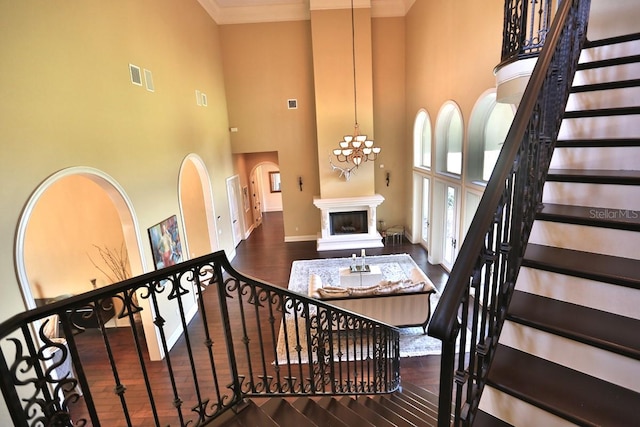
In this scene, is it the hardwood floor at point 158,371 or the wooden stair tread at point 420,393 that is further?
the hardwood floor at point 158,371

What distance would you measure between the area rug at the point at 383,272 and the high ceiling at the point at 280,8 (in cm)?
705

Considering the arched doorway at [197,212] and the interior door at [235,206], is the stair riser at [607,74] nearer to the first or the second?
the arched doorway at [197,212]

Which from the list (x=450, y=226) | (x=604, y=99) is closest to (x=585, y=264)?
(x=604, y=99)

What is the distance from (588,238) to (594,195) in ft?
1.05

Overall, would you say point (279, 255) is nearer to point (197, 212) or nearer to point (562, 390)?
point (197, 212)

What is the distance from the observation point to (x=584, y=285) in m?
1.60

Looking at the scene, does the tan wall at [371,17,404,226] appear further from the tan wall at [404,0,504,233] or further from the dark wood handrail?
the dark wood handrail

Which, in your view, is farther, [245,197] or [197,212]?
[245,197]

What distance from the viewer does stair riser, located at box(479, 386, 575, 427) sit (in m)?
1.36

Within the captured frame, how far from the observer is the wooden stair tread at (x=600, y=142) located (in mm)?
1922

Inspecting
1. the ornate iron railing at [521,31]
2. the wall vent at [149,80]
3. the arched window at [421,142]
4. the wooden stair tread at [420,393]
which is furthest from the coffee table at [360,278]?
the wall vent at [149,80]

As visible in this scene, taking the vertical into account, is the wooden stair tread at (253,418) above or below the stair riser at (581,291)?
below

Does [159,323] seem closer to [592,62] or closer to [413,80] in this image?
[592,62]

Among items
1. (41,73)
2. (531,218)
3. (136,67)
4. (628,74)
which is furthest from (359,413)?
(136,67)
